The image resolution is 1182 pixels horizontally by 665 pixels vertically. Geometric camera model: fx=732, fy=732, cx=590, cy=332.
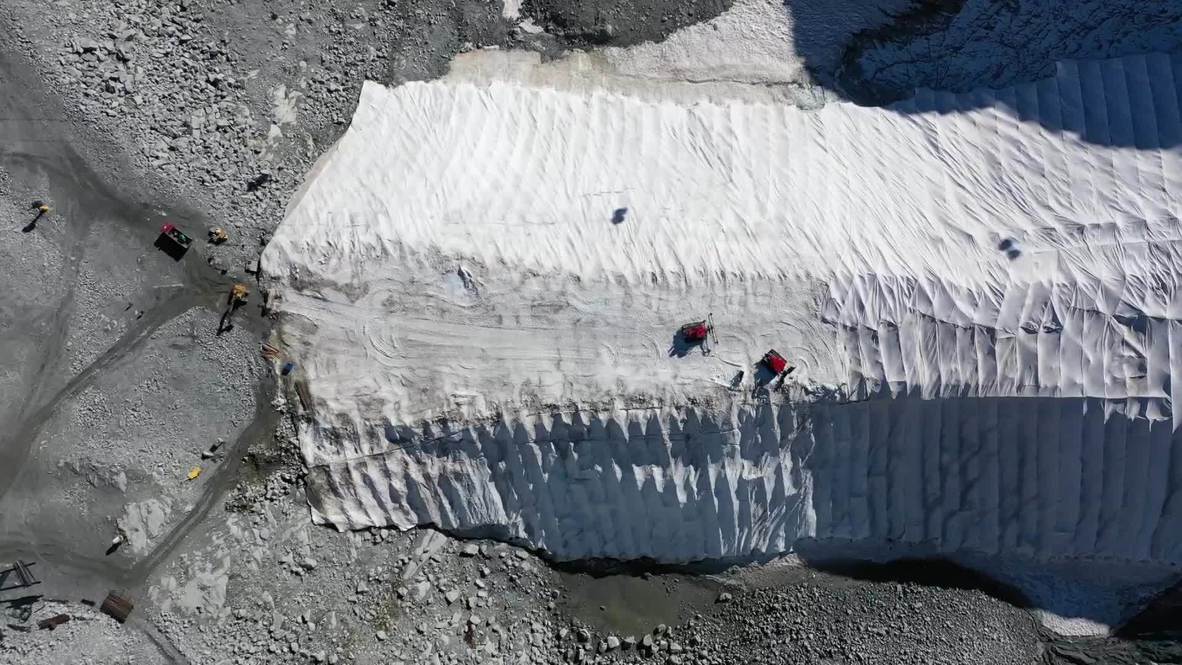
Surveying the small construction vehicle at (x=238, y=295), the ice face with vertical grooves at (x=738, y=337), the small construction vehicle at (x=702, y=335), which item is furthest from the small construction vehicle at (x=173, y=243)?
the small construction vehicle at (x=702, y=335)

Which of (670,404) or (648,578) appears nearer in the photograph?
(670,404)

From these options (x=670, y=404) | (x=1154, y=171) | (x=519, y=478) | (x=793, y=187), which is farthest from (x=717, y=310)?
(x=1154, y=171)

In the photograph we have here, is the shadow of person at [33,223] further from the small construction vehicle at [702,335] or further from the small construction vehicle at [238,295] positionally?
the small construction vehicle at [702,335]

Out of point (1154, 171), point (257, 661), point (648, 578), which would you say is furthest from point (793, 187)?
point (257, 661)

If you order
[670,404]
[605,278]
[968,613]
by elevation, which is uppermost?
[605,278]

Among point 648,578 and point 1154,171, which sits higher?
point 1154,171

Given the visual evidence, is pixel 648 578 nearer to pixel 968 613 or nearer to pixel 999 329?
pixel 968 613
